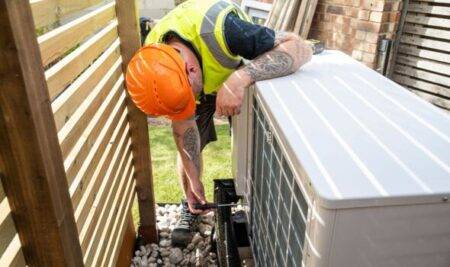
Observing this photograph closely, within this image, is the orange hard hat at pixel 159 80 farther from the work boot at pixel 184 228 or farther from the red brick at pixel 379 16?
the red brick at pixel 379 16

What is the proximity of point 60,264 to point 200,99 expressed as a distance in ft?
5.53

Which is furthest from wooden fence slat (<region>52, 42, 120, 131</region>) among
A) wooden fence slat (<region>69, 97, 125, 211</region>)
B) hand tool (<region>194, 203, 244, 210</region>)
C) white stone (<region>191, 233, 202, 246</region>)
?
white stone (<region>191, 233, 202, 246</region>)

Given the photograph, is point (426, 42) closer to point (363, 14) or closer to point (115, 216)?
point (363, 14)

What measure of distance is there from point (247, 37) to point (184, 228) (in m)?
1.77

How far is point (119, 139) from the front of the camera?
2.46 meters

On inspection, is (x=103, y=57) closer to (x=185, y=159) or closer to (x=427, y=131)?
(x=185, y=159)

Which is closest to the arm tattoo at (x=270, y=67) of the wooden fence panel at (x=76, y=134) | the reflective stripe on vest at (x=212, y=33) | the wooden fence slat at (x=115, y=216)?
the reflective stripe on vest at (x=212, y=33)

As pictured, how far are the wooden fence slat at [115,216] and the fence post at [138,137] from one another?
11 cm

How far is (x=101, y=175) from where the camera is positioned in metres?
2.11

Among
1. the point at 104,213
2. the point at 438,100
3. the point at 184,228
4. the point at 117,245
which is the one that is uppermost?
the point at 438,100

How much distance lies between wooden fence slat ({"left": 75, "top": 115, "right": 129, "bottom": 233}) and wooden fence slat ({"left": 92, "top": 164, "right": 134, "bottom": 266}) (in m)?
0.21

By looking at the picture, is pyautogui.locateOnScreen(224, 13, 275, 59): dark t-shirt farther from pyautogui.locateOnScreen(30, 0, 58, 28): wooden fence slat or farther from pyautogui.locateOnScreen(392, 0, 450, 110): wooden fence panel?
pyautogui.locateOnScreen(392, 0, 450, 110): wooden fence panel

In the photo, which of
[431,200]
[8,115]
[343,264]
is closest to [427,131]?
[431,200]

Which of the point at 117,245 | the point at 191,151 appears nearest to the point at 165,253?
the point at 117,245
